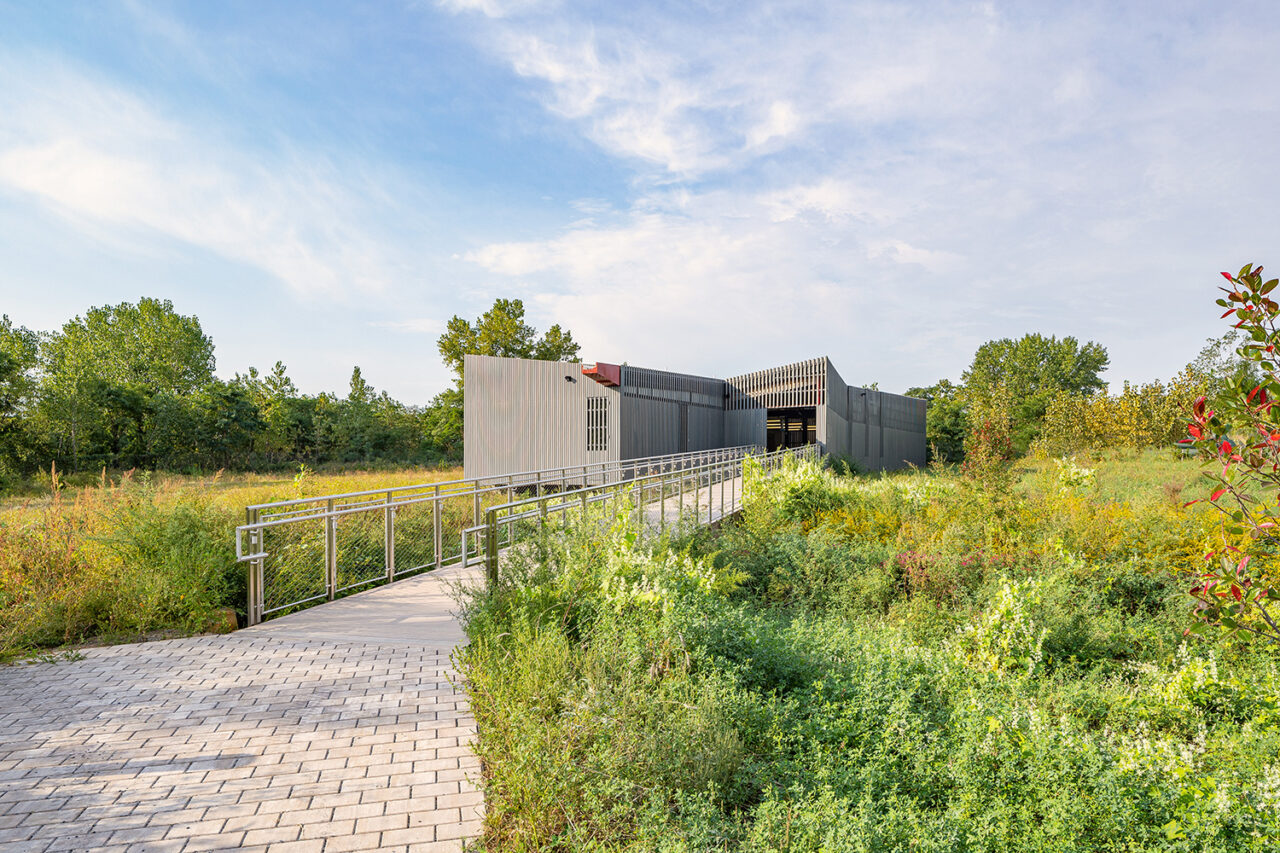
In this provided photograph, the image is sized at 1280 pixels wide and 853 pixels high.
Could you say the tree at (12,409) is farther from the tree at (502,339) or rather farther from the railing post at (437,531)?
the railing post at (437,531)

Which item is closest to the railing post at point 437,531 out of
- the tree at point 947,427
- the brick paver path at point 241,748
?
the brick paver path at point 241,748

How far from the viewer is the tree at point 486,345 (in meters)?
42.0

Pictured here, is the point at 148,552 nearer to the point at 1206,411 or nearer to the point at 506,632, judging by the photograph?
the point at 506,632

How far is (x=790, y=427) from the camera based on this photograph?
36.0m

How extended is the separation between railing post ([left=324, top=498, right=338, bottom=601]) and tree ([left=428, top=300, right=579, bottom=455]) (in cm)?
3474

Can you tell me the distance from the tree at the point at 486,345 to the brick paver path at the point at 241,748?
120ft

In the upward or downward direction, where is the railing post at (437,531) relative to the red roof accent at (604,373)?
downward

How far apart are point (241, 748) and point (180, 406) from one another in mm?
39163

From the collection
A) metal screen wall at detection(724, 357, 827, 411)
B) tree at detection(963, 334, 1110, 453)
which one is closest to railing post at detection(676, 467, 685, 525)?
metal screen wall at detection(724, 357, 827, 411)

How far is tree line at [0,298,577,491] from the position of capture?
3155 centimetres

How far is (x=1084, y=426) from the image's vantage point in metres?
30.8

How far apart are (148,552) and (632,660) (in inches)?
201

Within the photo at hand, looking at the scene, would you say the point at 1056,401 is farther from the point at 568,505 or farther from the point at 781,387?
the point at 568,505

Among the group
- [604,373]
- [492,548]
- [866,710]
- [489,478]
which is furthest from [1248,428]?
[604,373]
